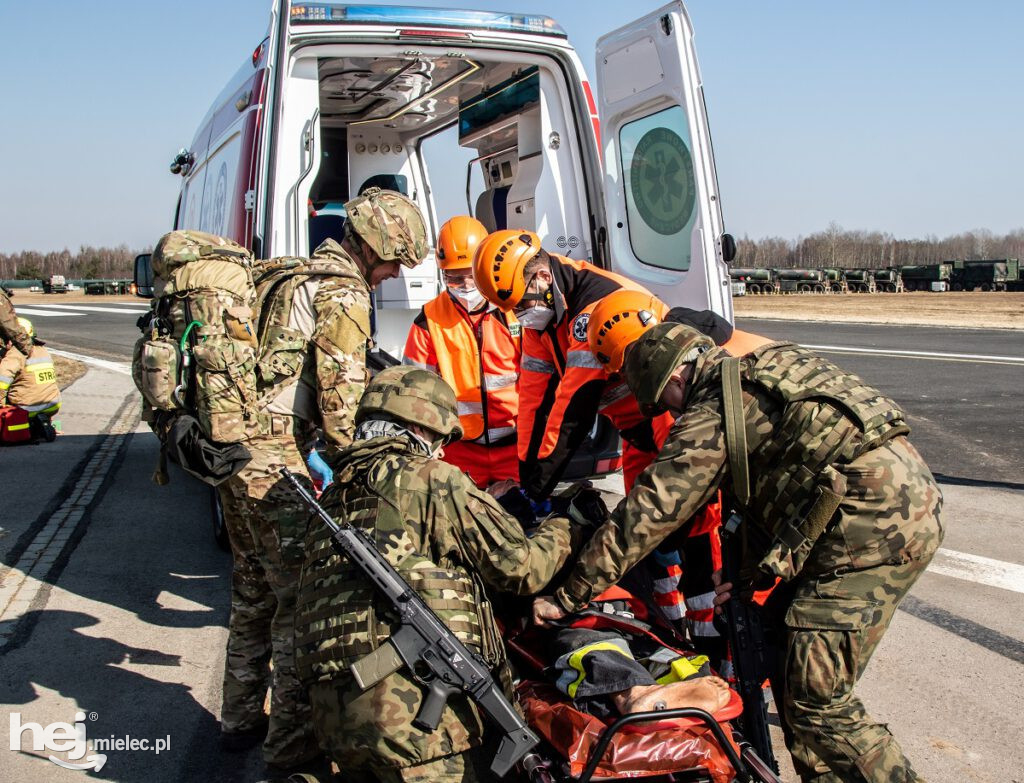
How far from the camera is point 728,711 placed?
2.46 meters

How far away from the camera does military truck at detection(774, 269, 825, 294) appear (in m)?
45.5

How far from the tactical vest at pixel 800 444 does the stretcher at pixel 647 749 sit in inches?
19.4

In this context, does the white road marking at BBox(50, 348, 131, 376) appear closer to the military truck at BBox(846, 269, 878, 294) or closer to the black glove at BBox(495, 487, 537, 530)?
the black glove at BBox(495, 487, 537, 530)

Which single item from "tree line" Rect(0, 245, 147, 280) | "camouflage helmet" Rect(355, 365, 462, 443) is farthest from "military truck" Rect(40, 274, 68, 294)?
"camouflage helmet" Rect(355, 365, 462, 443)

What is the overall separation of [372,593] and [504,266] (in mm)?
2085

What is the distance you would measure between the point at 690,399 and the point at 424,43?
3319 mm

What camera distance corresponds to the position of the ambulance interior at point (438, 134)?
229 inches

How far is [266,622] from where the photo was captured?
11.8 ft

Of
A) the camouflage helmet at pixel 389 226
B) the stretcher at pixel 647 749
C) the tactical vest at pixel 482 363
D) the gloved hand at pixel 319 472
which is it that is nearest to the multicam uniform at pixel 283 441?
the camouflage helmet at pixel 389 226

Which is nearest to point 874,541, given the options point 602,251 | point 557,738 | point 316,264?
point 557,738

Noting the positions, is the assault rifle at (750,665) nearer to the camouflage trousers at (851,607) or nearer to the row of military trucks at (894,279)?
the camouflage trousers at (851,607)

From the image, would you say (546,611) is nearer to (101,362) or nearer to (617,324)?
(617,324)

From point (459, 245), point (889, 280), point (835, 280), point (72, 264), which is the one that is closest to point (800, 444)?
point (459, 245)

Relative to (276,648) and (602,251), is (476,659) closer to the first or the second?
(276,648)
